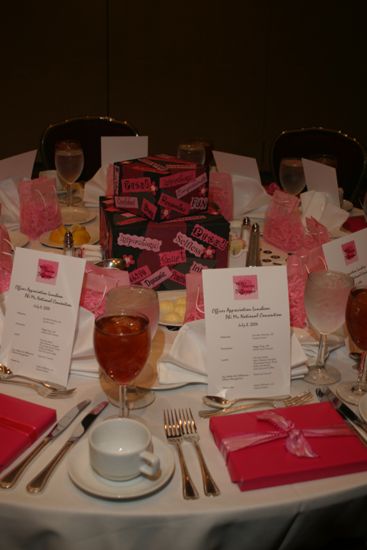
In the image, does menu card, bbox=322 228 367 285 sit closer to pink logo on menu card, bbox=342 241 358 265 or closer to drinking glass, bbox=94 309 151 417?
pink logo on menu card, bbox=342 241 358 265

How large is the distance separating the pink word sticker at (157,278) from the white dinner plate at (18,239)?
44cm

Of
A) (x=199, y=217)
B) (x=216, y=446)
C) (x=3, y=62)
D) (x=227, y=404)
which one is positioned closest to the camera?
(x=216, y=446)

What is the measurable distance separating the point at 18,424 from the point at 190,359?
1.13ft

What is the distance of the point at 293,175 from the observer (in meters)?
2.22

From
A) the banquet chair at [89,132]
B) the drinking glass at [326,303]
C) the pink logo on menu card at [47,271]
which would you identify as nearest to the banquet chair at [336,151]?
the banquet chair at [89,132]

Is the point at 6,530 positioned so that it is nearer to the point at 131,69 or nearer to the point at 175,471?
the point at 175,471

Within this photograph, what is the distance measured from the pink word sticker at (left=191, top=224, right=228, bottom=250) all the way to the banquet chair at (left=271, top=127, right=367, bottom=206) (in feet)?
4.42

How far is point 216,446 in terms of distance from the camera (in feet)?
3.39

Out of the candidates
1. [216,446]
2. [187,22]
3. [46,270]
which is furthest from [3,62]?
[216,446]

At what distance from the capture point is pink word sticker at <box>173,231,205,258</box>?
1.66 m

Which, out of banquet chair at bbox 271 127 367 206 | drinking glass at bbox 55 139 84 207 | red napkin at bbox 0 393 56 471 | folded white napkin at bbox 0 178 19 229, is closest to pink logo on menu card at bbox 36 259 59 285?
red napkin at bbox 0 393 56 471

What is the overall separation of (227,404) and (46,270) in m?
0.42

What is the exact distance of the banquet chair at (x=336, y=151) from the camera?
2945 millimetres

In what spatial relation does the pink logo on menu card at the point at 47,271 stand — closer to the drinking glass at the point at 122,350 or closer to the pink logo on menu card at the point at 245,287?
the drinking glass at the point at 122,350
